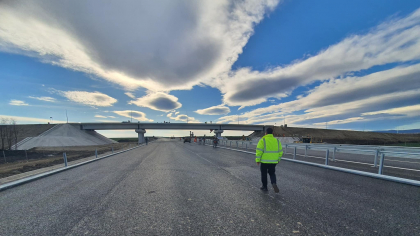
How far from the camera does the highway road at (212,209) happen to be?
3018 millimetres

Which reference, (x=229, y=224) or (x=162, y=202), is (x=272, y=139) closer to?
(x=229, y=224)

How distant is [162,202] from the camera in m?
4.31

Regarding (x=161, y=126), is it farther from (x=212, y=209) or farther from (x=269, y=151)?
(x=212, y=209)

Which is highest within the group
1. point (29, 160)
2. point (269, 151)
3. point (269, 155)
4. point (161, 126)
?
point (161, 126)

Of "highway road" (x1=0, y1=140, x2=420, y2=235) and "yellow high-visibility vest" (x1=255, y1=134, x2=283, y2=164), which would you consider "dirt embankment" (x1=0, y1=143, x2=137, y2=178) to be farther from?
"yellow high-visibility vest" (x1=255, y1=134, x2=283, y2=164)

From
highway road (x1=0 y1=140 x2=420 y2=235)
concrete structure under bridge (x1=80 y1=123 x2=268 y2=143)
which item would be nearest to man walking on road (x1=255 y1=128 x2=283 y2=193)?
highway road (x1=0 y1=140 x2=420 y2=235)

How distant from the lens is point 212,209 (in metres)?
3.84

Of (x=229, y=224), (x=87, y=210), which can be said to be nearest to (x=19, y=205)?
(x=87, y=210)

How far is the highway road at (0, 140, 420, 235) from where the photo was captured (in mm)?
3018

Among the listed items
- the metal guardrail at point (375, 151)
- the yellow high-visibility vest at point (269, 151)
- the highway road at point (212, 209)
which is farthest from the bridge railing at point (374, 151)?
the yellow high-visibility vest at point (269, 151)

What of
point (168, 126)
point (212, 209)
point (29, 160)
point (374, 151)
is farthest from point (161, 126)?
point (212, 209)

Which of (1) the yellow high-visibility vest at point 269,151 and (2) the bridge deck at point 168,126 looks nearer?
(1) the yellow high-visibility vest at point 269,151

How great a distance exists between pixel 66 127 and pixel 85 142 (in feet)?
46.9

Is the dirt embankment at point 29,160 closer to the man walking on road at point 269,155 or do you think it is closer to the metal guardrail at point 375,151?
the man walking on road at point 269,155
